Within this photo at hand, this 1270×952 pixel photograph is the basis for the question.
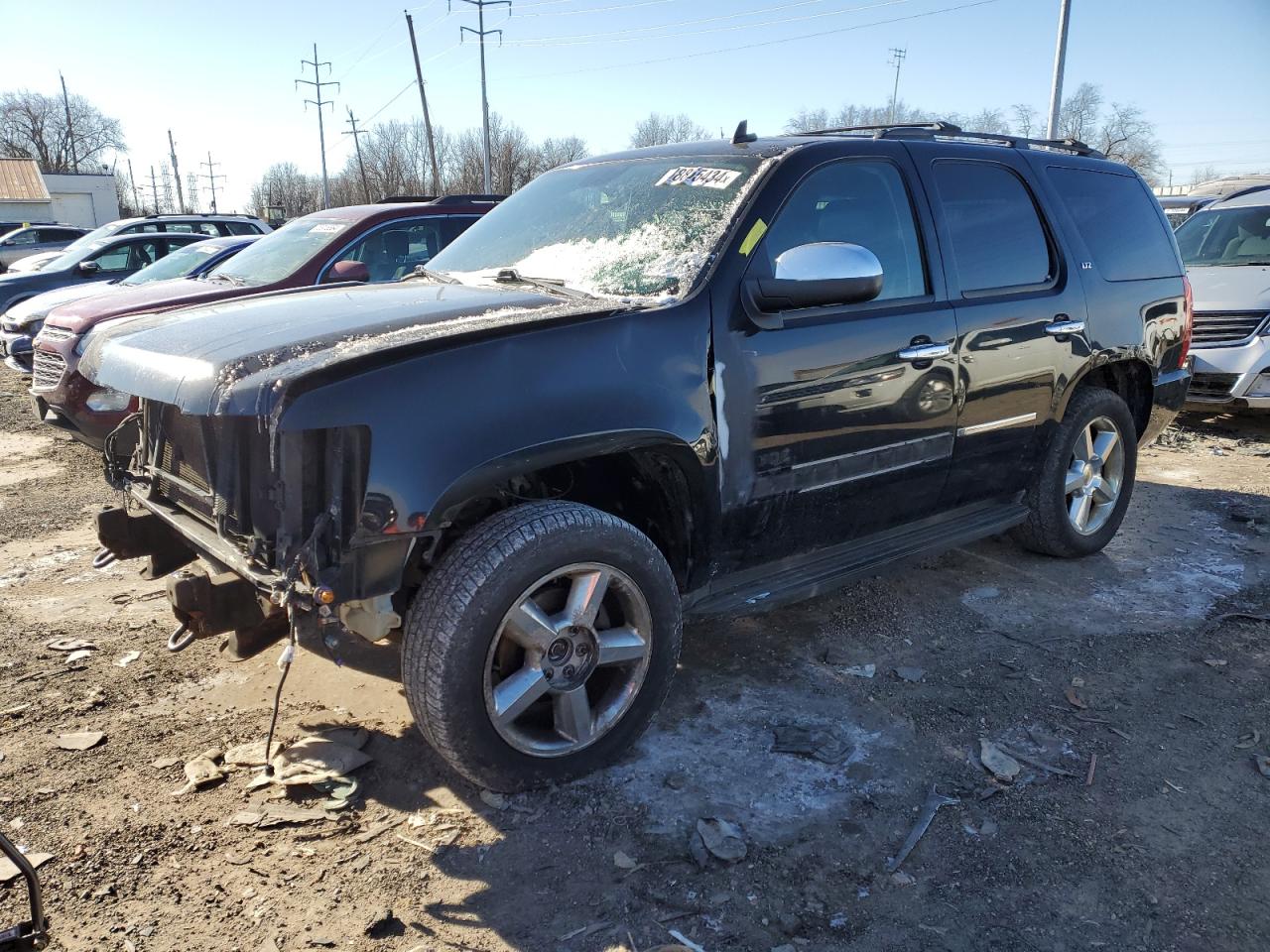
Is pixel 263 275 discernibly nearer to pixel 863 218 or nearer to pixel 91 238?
pixel 863 218

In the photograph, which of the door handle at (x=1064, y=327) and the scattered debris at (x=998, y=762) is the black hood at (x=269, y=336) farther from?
the door handle at (x=1064, y=327)

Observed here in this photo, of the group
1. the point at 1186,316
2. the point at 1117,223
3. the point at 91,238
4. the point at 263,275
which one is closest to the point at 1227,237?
the point at 1186,316

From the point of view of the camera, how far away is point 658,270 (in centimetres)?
312

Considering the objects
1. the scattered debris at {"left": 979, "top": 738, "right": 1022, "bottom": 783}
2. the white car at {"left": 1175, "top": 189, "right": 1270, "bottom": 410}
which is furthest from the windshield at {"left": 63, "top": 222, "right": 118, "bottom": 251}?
the white car at {"left": 1175, "top": 189, "right": 1270, "bottom": 410}

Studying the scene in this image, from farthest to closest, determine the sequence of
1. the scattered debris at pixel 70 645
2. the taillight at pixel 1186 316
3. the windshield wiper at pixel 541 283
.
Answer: the taillight at pixel 1186 316 < the scattered debris at pixel 70 645 < the windshield wiper at pixel 541 283

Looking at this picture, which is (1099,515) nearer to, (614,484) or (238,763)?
(614,484)

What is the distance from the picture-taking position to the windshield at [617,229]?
124 inches

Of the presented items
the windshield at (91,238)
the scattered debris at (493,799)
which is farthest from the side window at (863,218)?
the windshield at (91,238)

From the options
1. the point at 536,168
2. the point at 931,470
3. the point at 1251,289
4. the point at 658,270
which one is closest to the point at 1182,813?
the point at 931,470

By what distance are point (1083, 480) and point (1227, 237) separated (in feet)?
20.8

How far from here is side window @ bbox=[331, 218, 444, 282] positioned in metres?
7.13

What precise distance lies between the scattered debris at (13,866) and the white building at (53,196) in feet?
171

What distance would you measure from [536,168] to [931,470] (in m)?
65.6

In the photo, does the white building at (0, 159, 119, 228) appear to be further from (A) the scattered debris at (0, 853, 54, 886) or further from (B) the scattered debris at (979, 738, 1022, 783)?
(B) the scattered debris at (979, 738, 1022, 783)
